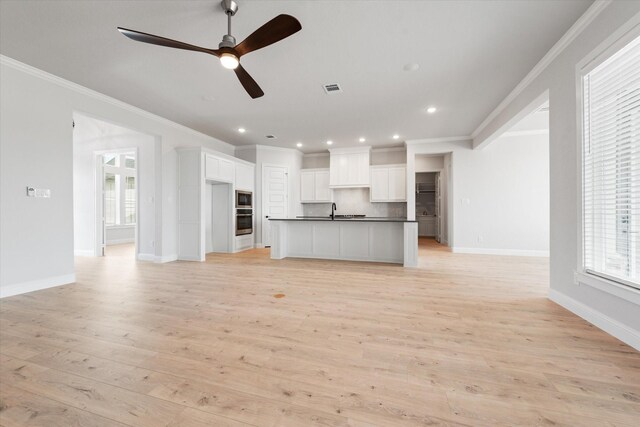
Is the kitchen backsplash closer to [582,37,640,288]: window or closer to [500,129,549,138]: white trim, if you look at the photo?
[500,129,549,138]: white trim

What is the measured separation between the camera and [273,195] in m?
7.53

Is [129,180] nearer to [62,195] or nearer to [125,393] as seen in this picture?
[62,195]

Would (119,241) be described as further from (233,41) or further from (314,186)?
(233,41)

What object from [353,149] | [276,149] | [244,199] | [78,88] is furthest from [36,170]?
[353,149]

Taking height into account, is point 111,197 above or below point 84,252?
above

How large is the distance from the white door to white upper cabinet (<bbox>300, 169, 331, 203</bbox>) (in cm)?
62

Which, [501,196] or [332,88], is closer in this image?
[332,88]

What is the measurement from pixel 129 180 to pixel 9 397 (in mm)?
8520

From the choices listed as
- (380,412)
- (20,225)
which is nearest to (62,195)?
(20,225)

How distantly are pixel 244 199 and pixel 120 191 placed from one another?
4529 mm

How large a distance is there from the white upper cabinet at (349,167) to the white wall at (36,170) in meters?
5.21

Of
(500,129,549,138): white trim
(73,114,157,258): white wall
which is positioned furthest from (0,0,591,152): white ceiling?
(500,129,549,138): white trim

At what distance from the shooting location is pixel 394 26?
257 centimetres

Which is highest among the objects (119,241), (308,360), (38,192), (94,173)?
(94,173)
